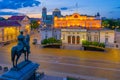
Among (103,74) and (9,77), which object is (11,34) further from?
(9,77)

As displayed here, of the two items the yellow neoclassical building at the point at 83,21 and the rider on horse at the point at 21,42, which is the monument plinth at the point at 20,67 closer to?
the rider on horse at the point at 21,42

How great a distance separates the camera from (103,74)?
2800 cm

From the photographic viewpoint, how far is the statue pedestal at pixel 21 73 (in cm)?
1653

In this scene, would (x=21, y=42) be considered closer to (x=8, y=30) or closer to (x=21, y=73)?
(x=21, y=73)

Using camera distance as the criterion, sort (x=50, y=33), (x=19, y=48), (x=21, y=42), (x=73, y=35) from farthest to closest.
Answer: (x=50, y=33) < (x=73, y=35) < (x=21, y=42) < (x=19, y=48)

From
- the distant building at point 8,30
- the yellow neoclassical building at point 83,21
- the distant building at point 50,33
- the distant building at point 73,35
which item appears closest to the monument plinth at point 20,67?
the distant building at point 73,35

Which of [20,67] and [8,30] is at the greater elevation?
[8,30]

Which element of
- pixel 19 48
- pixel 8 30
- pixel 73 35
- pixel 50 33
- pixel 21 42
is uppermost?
pixel 8 30

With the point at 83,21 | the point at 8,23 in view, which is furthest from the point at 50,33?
the point at 8,23

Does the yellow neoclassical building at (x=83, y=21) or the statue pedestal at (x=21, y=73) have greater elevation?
the yellow neoclassical building at (x=83, y=21)

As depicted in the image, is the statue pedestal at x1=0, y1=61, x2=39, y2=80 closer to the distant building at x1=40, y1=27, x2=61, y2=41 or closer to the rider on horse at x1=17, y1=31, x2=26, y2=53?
the rider on horse at x1=17, y1=31, x2=26, y2=53

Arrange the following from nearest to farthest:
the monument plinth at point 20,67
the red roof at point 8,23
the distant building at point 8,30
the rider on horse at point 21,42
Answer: the monument plinth at point 20,67 < the rider on horse at point 21,42 < the distant building at point 8,30 < the red roof at point 8,23

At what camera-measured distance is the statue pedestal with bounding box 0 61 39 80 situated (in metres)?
16.5

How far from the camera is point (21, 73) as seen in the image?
17047mm
